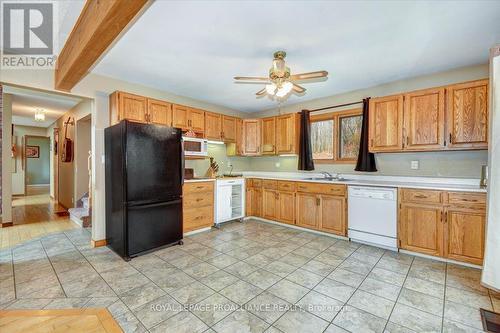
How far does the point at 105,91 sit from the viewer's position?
11.0ft

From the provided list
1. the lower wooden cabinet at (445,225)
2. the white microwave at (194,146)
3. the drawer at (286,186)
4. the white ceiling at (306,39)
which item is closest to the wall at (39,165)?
the white microwave at (194,146)

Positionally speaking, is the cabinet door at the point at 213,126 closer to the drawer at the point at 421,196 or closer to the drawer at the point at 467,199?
the drawer at the point at 421,196

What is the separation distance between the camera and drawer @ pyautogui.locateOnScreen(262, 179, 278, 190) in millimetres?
4508

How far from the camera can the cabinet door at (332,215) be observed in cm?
357

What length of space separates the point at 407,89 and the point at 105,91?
461cm

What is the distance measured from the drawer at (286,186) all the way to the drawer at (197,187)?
1319mm

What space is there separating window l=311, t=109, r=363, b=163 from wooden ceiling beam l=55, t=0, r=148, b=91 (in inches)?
143

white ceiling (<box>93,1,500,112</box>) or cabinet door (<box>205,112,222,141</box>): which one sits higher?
white ceiling (<box>93,1,500,112</box>)

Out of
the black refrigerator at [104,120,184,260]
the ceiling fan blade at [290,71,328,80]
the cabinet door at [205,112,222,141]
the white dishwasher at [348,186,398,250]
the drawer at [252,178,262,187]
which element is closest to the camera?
the ceiling fan blade at [290,71,328,80]

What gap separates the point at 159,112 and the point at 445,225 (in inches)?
171

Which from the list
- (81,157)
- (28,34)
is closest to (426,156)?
(28,34)

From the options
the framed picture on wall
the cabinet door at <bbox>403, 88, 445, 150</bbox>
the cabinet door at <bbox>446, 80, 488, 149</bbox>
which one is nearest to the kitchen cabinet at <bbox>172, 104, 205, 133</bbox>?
the cabinet door at <bbox>403, 88, 445, 150</bbox>

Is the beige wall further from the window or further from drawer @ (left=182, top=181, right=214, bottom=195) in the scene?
the window

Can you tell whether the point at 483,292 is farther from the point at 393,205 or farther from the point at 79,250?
the point at 79,250
